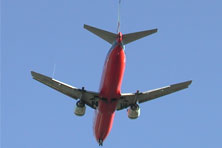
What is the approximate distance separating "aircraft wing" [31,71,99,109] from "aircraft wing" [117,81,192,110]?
3.28 m

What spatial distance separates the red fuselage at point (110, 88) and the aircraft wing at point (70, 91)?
1724 millimetres

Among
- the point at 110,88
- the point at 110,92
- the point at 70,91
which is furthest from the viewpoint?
the point at 70,91

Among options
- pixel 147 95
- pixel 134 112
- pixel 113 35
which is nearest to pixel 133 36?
pixel 113 35

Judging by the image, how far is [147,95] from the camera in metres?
51.8

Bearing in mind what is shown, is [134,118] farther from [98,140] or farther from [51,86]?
[51,86]

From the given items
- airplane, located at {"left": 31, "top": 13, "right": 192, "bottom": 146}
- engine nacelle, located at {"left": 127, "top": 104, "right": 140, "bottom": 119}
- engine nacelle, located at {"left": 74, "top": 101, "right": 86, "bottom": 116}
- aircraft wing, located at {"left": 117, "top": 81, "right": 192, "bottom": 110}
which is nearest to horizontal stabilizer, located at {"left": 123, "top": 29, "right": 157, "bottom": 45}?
airplane, located at {"left": 31, "top": 13, "right": 192, "bottom": 146}

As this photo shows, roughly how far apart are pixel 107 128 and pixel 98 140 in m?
2.62

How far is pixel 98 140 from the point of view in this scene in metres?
52.6

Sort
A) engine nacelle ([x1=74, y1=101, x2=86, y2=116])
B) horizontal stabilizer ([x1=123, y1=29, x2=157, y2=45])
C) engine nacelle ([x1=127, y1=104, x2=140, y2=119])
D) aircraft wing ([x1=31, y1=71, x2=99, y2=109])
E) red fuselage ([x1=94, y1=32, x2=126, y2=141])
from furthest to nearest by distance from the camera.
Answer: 1. engine nacelle ([x1=127, y1=104, x2=140, y2=119])
2. engine nacelle ([x1=74, y1=101, x2=86, y2=116])
3. aircraft wing ([x1=31, y1=71, x2=99, y2=109])
4. horizontal stabilizer ([x1=123, y1=29, x2=157, y2=45])
5. red fuselage ([x1=94, y1=32, x2=126, y2=141])

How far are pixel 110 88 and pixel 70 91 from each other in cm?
744

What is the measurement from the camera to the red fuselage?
1666 inches

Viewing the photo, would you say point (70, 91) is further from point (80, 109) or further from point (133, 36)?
point (133, 36)

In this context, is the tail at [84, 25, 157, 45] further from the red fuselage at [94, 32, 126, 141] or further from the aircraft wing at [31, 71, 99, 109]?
the aircraft wing at [31, 71, 99, 109]

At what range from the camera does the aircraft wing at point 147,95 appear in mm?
50500
